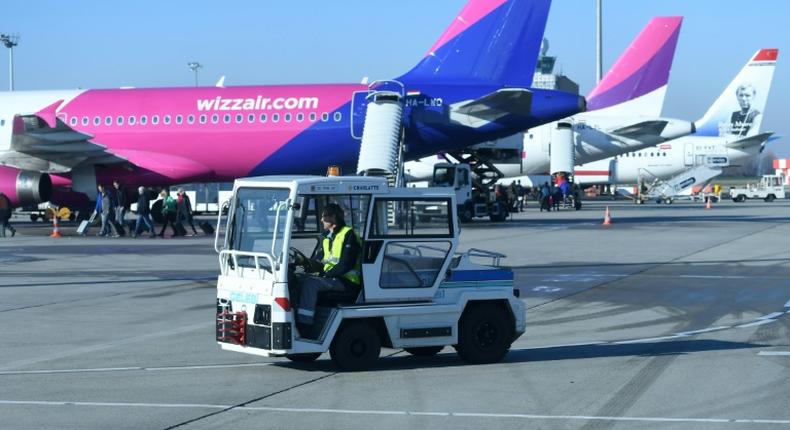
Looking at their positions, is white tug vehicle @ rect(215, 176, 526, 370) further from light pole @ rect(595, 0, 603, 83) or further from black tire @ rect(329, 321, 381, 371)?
light pole @ rect(595, 0, 603, 83)

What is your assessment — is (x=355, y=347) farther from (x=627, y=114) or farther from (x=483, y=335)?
(x=627, y=114)

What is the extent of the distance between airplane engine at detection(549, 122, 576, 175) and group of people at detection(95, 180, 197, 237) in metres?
28.0

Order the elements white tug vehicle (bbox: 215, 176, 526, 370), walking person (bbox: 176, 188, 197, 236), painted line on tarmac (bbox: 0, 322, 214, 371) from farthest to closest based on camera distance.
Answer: walking person (bbox: 176, 188, 197, 236)
painted line on tarmac (bbox: 0, 322, 214, 371)
white tug vehicle (bbox: 215, 176, 526, 370)

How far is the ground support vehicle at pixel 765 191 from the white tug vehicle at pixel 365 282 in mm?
72836

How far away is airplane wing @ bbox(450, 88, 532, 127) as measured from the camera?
35406mm

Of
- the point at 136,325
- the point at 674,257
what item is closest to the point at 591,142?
the point at 674,257

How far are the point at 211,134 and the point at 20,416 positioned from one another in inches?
1131

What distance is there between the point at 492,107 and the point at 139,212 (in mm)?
11609

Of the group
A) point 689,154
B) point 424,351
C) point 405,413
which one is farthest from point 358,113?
point 689,154

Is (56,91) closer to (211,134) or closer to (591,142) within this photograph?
(211,134)

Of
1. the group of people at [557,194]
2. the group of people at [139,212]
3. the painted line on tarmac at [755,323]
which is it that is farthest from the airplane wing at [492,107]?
the group of people at [557,194]

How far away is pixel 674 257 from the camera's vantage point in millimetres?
26953

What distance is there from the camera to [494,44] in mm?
37406

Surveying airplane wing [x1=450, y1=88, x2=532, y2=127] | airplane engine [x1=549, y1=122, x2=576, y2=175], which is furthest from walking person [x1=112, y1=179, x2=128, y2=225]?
airplane engine [x1=549, y1=122, x2=576, y2=175]
